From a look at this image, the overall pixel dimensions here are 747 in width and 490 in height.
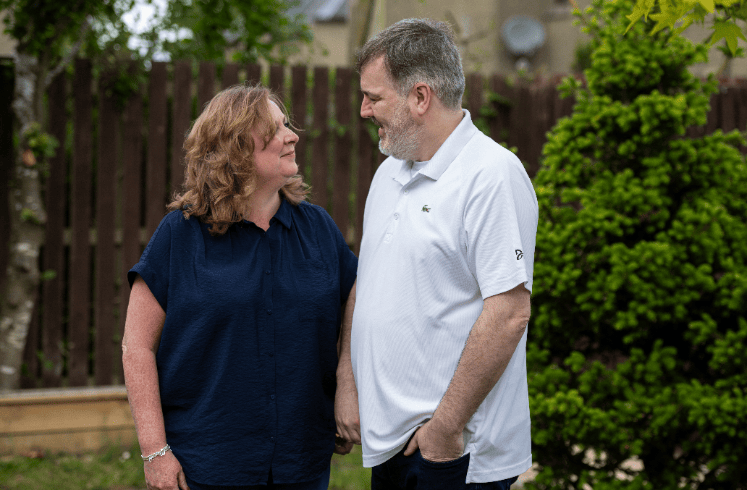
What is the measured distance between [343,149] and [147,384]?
315 cm

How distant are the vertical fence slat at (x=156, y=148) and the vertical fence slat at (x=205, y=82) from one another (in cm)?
24

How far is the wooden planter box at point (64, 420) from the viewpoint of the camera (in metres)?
4.14

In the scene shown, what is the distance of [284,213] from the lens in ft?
7.11

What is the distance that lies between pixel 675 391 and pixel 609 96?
1.37m

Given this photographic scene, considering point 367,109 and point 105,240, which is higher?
point 367,109

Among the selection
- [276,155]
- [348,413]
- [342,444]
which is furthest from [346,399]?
[276,155]

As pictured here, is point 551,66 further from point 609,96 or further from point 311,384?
point 311,384

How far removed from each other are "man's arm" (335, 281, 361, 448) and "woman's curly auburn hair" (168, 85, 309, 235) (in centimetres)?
56

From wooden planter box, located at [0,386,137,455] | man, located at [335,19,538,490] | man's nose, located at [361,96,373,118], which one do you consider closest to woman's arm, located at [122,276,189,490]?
man, located at [335,19,538,490]

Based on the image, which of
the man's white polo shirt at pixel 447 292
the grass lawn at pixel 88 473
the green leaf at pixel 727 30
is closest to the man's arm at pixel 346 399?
the man's white polo shirt at pixel 447 292

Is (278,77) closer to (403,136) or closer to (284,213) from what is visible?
(284,213)

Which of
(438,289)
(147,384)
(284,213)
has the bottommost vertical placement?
(147,384)

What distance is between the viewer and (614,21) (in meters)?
3.26

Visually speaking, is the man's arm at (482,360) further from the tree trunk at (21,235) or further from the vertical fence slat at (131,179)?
the tree trunk at (21,235)
